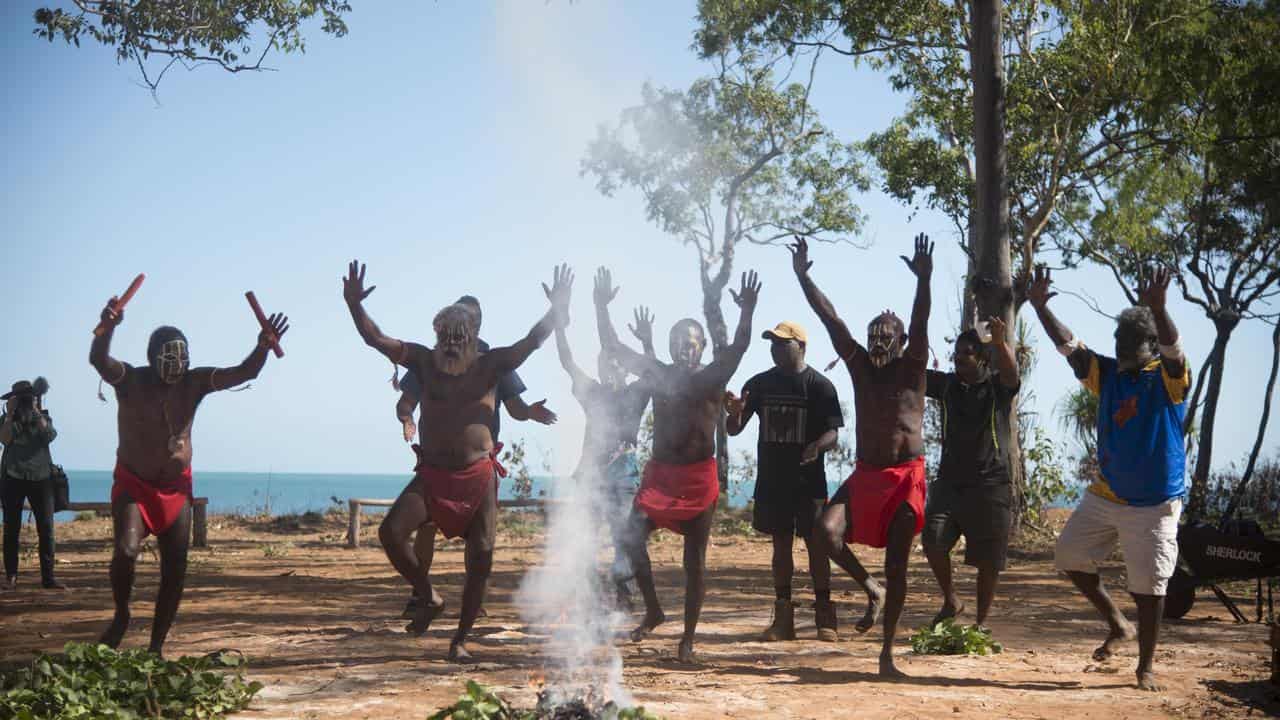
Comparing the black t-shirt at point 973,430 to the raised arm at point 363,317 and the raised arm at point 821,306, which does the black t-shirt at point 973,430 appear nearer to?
the raised arm at point 821,306

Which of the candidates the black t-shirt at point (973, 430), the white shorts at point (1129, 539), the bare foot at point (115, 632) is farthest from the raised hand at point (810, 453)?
the bare foot at point (115, 632)

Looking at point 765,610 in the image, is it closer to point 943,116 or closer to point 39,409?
point 39,409

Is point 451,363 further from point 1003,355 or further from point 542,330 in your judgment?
point 1003,355

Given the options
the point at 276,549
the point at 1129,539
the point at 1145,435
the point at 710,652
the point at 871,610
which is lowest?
the point at 276,549

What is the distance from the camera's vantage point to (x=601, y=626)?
7.82 m

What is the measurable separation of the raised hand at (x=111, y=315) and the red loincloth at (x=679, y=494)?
3.53m

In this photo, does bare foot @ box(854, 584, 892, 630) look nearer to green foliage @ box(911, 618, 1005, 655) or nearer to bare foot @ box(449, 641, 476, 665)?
green foliage @ box(911, 618, 1005, 655)

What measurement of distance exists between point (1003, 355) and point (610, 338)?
2.72m

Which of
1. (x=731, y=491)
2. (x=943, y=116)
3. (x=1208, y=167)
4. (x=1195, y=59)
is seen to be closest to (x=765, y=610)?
(x=943, y=116)

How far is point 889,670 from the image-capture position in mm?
6812

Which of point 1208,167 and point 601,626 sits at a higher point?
point 1208,167

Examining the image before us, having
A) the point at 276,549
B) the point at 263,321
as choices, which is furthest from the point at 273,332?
the point at 276,549

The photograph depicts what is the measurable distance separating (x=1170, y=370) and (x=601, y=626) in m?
4.07

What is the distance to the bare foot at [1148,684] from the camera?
6538 mm
